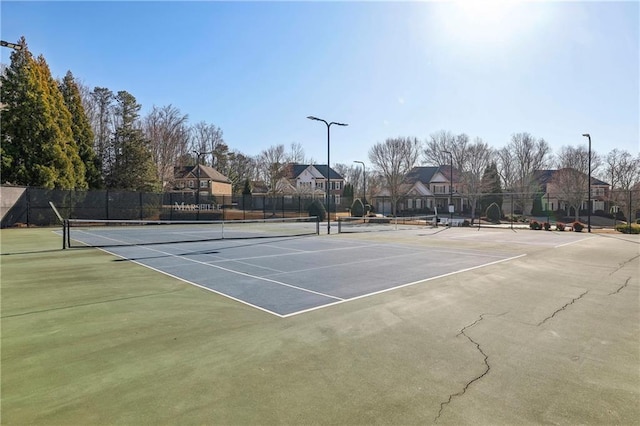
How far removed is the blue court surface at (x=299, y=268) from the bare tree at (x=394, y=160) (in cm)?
4191

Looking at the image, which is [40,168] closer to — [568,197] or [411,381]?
[411,381]

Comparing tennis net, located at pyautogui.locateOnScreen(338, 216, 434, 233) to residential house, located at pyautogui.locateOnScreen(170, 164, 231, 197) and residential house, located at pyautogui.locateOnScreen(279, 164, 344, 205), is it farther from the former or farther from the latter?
residential house, located at pyautogui.locateOnScreen(279, 164, 344, 205)

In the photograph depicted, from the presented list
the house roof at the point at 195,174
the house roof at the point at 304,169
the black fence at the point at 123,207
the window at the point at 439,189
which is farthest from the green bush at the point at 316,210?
the window at the point at 439,189

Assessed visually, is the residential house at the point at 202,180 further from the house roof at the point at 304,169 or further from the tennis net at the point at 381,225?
the tennis net at the point at 381,225

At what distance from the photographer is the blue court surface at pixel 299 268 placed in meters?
7.52

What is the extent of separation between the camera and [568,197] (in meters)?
50.9

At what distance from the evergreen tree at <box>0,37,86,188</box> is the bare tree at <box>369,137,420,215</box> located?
132ft

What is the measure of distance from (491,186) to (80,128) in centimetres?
5510

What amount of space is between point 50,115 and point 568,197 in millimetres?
57876

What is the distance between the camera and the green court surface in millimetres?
3215

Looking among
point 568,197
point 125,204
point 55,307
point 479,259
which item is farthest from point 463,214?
point 55,307

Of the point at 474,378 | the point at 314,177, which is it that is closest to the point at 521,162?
the point at 314,177

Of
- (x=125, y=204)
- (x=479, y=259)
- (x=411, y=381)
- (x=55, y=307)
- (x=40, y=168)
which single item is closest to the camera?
(x=411, y=381)

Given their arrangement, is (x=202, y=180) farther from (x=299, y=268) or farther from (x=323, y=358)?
(x=323, y=358)
